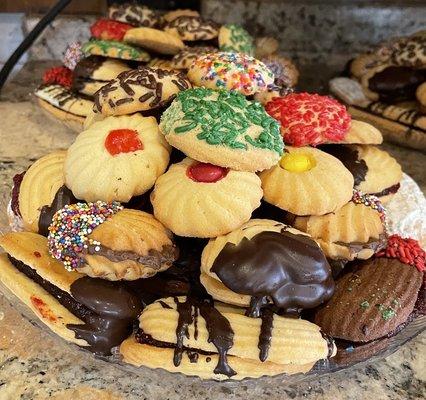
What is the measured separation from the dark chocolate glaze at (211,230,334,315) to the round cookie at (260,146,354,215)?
121 millimetres

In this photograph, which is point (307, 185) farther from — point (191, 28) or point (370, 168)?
point (191, 28)

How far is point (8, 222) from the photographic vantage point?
1.16 meters

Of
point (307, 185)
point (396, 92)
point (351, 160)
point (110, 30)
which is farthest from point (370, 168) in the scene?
point (110, 30)

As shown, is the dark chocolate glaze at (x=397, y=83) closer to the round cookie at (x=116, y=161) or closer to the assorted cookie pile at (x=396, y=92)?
the assorted cookie pile at (x=396, y=92)

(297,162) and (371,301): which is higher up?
(297,162)

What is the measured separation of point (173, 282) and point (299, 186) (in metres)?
0.26

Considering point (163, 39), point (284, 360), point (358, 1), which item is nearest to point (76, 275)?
point (284, 360)

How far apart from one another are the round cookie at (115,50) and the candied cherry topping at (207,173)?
0.84 meters

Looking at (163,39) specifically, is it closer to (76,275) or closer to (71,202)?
(71,202)

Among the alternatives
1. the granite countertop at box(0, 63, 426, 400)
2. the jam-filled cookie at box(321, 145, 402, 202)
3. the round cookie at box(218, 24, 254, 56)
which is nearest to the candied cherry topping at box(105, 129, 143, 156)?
the granite countertop at box(0, 63, 426, 400)

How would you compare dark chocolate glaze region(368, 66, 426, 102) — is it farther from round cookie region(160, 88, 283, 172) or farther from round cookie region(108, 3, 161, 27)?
round cookie region(160, 88, 283, 172)

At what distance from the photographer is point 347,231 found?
3.17 feet

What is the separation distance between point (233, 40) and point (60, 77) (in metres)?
0.56

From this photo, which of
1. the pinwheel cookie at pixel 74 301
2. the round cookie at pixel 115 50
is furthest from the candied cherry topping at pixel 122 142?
the round cookie at pixel 115 50
